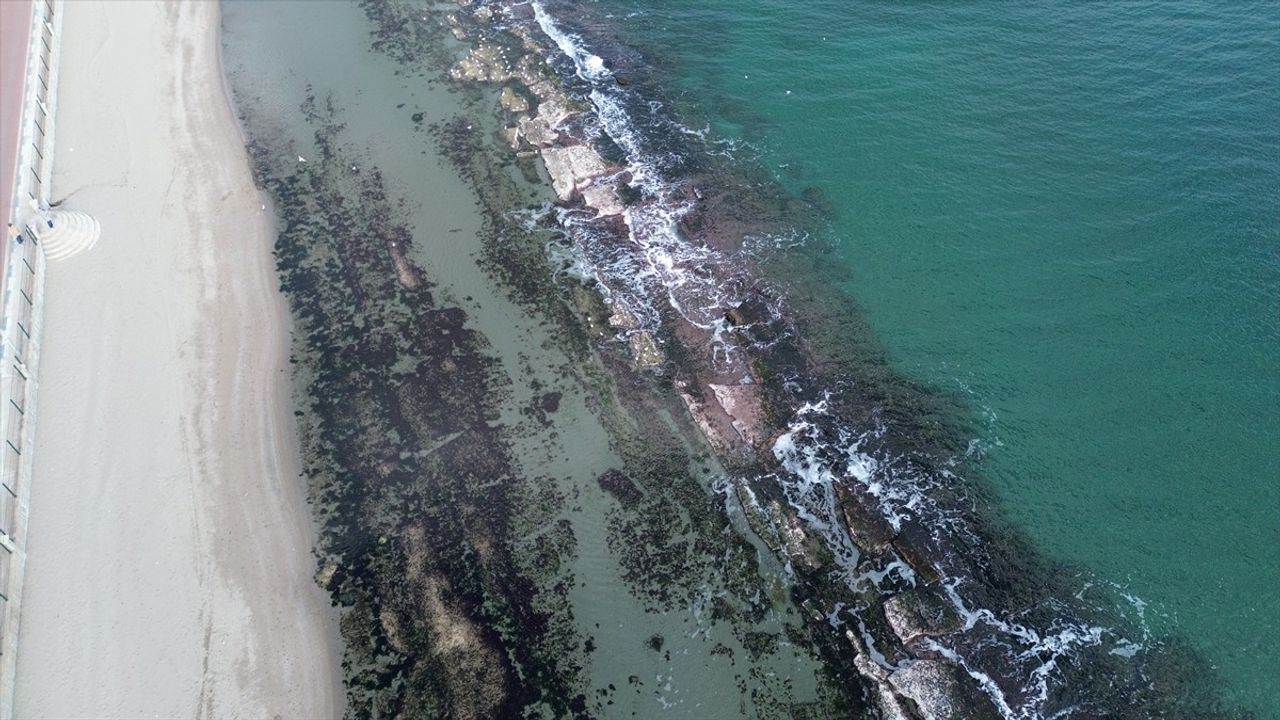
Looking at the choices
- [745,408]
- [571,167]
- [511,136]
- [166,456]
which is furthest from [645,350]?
[166,456]

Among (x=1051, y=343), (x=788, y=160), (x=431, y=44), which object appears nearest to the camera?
(x=1051, y=343)

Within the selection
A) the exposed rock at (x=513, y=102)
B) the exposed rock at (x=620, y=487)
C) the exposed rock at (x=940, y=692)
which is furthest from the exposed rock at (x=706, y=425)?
the exposed rock at (x=513, y=102)

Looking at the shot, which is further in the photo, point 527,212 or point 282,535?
point 527,212

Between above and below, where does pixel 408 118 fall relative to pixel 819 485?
above

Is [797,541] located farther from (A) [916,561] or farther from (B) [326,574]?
Answer: (B) [326,574]

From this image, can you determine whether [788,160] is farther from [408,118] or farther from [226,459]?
[226,459]

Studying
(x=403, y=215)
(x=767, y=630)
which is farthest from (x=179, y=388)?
(x=767, y=630)

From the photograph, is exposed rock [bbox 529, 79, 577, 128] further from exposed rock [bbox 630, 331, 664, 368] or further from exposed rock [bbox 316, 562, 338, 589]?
exposed rock [bbox 316, 562, 338, 589]
